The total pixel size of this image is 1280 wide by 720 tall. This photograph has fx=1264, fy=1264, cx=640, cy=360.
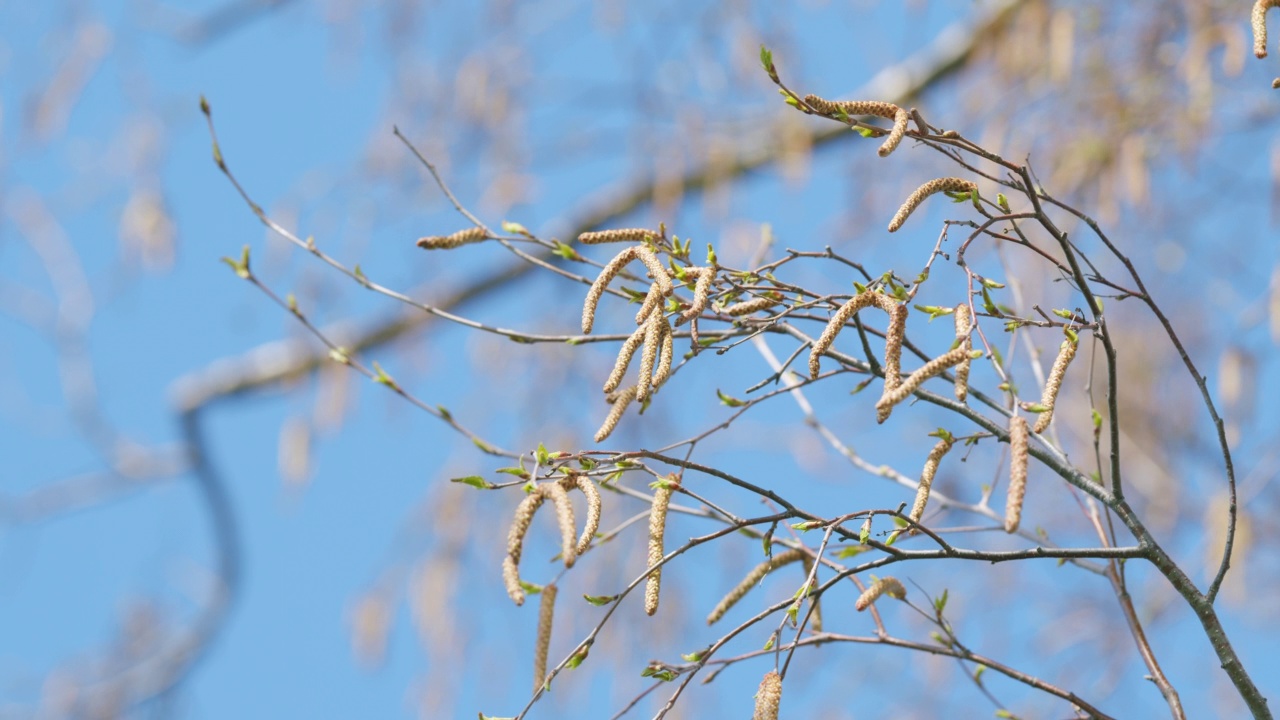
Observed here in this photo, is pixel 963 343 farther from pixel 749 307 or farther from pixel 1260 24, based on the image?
pixel 1260 24

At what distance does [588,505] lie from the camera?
1290 mm

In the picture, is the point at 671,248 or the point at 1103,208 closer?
the point at 671,248

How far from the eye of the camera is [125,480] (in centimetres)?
646

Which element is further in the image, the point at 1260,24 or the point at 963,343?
the point at 1260,24

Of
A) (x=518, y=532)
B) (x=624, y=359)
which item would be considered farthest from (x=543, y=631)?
(x=624, y=359)

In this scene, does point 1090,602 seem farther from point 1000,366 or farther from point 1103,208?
point 1000,366

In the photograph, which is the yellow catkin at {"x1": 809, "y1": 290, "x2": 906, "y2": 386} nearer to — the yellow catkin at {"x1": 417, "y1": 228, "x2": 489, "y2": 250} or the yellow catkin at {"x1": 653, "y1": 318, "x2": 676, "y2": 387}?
the yellow catkin at {"x1": 653, "y1": 318, "x2": 676, "y2": 387}

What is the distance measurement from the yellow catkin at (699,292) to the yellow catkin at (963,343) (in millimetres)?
271

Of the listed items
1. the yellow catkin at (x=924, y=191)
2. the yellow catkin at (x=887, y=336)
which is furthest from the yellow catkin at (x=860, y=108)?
the yellow catkin at (x=887, y=336)

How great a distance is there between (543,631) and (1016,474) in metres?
0.61

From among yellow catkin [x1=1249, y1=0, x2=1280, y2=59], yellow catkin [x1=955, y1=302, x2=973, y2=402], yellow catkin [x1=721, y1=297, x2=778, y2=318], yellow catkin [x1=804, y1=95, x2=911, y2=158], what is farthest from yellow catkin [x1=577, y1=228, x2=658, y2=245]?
yellow catkin [x1=1249, y1=0, x2=1280, y2=59]

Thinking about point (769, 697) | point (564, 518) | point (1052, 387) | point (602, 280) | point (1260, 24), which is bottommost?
point (769, 697)

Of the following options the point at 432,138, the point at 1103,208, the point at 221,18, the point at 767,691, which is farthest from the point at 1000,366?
the point at 221,18

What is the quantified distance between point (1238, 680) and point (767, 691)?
58cm
